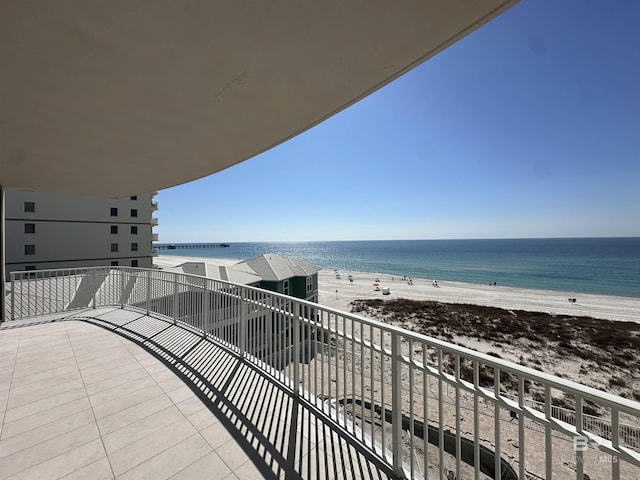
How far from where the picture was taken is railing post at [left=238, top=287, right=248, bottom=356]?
3.40 metres

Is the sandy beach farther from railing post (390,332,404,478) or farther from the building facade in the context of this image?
the building facade

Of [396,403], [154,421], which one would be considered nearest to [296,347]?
[396,403]

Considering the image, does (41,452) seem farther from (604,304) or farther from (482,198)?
(482,198)

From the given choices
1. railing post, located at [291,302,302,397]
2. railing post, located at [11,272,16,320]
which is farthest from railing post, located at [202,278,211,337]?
railing post, located at [11,272,16,320]

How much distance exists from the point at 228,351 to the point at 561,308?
88.6 ft

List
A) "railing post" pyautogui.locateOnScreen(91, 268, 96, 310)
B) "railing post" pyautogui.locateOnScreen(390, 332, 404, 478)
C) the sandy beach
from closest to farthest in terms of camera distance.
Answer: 1. "railing post" pyautogui.locateOnScreen(390, 332, 404, 478)
2. "railing post" pyautogui.locateOnScreen(91, 268, 96, 310)
3. the sandy beach

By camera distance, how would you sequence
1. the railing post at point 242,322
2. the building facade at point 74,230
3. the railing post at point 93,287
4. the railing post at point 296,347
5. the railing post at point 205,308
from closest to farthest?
1. the railing post at point 296,347
2. the railing post at point 242,322
3. the railing post at point 205,308
4. the railing post at point 93,287
5. the building facade at point 74,230

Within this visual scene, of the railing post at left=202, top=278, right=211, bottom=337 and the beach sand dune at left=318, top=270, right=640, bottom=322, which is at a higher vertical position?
the railing post at left=202, top=278, right=211, bottom=337

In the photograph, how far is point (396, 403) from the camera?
1.86 metres

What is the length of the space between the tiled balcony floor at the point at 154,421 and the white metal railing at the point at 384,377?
268 millimetres

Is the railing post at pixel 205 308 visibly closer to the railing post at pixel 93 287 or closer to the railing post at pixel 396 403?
the railing post at pixel 396 403

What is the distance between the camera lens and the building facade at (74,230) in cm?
2161

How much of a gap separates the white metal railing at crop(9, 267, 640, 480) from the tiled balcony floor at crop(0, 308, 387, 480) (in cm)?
27

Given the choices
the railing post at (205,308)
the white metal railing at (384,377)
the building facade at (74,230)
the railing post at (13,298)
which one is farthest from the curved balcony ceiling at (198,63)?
the building facade at (74,230)
